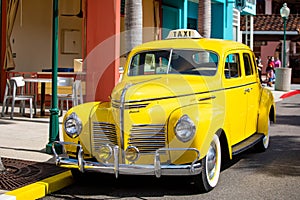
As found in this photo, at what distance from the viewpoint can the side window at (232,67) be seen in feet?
25.7

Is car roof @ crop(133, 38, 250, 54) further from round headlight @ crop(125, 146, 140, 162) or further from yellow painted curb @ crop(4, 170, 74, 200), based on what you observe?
yellow painted curb @ crop(4, 170, 74, 200)

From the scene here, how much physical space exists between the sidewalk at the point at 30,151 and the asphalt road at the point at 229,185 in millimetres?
206

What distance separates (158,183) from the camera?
709 cm

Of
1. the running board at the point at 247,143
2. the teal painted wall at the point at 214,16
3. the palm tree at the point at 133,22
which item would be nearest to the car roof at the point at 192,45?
the running board at the point at 247,143

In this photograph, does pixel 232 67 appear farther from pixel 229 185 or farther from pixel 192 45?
pixel 229 185

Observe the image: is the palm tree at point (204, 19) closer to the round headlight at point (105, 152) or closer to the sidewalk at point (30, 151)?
the sidewalk at point (30, 151)

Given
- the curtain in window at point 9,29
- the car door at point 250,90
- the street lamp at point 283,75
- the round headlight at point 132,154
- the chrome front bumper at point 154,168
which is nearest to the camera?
the chrome front bumper at point 154,168

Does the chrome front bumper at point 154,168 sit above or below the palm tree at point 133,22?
below

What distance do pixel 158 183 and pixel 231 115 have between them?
146 cm

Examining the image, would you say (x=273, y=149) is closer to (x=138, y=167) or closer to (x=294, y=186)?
(x=294, y=186)

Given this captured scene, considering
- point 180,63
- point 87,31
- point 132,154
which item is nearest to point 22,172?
point 132,154

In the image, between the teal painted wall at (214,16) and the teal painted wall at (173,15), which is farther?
the teal painted wall at (214,16)

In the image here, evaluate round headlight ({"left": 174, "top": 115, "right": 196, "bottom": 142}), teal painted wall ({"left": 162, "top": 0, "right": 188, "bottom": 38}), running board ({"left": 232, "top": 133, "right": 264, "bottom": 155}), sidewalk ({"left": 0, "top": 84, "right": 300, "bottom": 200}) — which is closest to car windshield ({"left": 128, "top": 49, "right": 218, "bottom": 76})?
running board ({"left": 232, "top": 133, "right": 264, "bottom": 155})

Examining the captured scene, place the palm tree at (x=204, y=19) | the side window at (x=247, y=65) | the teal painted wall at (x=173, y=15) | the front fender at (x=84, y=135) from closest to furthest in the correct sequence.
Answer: the front fender at (x=84, y=135) → the side window at (x=247, y=65) → the palm tree at (x=204, y=19) → the teal painted wall at (x=173, y=15)
